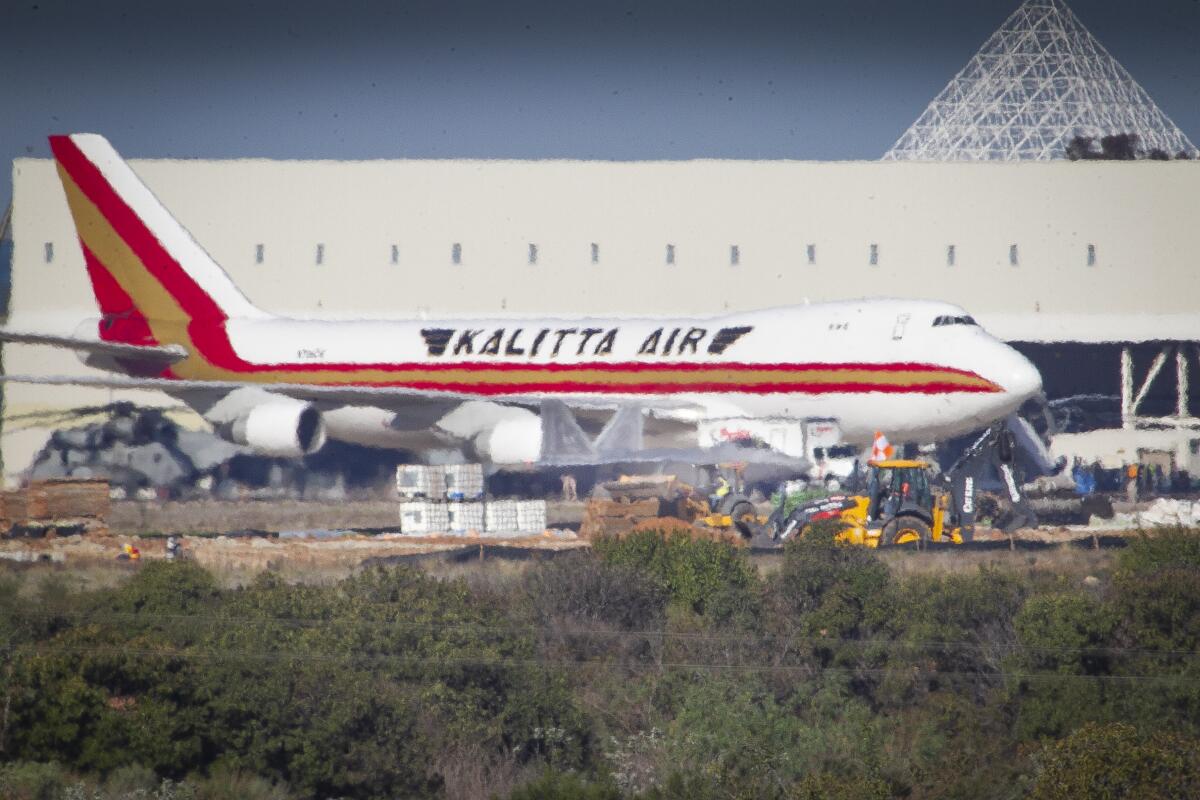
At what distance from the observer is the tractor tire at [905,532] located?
2930 centimetres

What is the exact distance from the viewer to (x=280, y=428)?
131 feet

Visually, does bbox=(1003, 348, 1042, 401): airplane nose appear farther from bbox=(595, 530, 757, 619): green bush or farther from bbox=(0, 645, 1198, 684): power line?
bbox=(0, 645, 1198, 684): power line

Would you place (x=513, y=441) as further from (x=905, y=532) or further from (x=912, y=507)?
(x=905, y=532)

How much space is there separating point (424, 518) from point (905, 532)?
10.9 m

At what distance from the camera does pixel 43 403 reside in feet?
202

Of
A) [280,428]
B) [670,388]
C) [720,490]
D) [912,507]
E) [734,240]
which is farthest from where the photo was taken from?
[734,240]

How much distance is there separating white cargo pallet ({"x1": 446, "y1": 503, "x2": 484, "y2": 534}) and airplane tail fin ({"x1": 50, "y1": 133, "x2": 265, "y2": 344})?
1257 centimetres

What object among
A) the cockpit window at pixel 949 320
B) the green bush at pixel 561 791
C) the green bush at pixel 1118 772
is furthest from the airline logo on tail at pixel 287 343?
the green bush at pixel 561 791

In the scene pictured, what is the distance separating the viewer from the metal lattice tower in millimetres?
74188

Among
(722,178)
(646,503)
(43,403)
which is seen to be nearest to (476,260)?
(722,178)

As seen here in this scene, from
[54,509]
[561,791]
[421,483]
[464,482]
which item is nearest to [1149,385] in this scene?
[464,482]

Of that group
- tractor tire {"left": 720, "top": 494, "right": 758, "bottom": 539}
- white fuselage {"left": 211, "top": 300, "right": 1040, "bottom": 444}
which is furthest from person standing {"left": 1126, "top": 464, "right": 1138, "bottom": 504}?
tractor tire {"left": 720, "top": 494, "right": 758, "bottom": 539}

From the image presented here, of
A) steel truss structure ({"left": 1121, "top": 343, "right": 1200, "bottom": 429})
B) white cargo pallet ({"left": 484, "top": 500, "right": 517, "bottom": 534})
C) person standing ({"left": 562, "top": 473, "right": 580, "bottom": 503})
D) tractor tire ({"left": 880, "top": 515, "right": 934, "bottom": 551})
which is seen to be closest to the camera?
tractor tire ({"left": 880, "top": 515, "right": 934, "bottom": 551})

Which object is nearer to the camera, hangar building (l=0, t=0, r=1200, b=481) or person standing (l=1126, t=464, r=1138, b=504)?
person standing (l=1126, t=464, r=1138, b=504)
